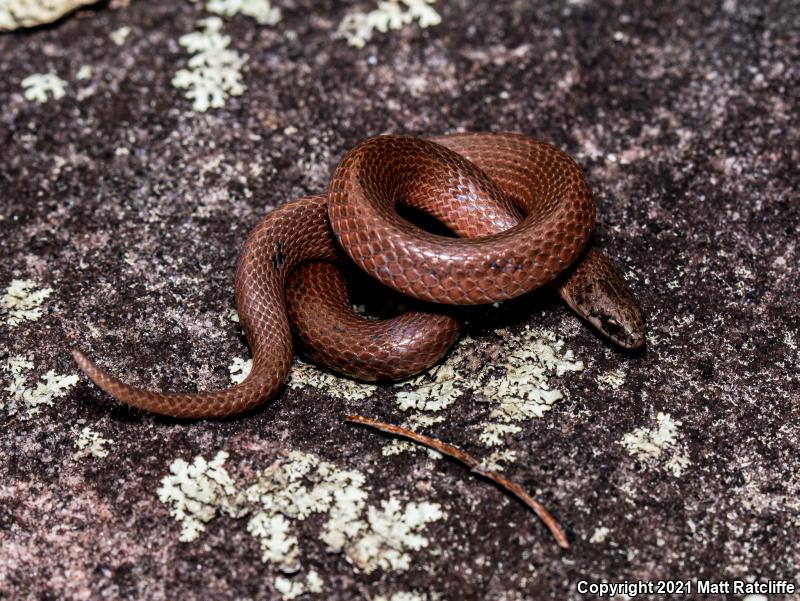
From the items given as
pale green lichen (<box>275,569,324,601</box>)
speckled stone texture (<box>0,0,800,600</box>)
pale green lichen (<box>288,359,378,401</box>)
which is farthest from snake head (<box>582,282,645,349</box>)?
pale green lichen (<box>275,569,324,601</box>)

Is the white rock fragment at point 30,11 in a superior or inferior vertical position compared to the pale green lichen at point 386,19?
inferior

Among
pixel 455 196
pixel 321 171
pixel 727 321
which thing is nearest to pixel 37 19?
pixel 321 171

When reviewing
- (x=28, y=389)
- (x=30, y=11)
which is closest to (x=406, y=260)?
(x=28, y=389)

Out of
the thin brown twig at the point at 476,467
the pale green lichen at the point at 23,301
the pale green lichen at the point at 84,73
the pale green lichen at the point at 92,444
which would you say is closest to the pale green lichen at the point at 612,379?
the thin brown twig at the point at 476,467

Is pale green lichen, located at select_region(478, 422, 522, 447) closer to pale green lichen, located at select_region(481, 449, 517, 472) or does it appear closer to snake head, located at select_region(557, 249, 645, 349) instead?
pale green lichen, located at select_region(481, 449, 517, 472)

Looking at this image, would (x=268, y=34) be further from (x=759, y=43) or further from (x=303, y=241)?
(x=759, y=43)

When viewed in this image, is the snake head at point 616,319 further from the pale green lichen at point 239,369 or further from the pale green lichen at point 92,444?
the pale green lichen at point 92,444

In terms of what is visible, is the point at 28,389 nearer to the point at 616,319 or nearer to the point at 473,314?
the point at 473,314
